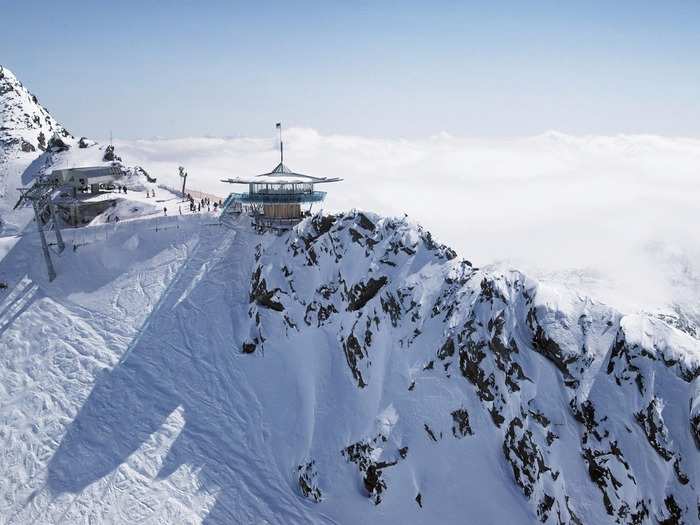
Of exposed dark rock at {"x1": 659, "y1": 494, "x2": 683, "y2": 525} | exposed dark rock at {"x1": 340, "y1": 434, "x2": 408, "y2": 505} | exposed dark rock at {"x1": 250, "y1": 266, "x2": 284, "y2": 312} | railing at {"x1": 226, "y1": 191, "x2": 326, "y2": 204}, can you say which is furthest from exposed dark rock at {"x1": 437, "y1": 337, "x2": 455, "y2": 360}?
railing at {"x1": 226, "y1": 191, "x2": 326, "y2": 204}

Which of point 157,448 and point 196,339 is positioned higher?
point 196,339

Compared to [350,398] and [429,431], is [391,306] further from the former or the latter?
[429,431]

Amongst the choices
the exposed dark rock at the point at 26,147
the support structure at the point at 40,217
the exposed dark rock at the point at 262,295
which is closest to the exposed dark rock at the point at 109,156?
the exposed dark rock at the point at 26,147

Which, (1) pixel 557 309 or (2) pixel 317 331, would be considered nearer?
(1) pixel 557 309

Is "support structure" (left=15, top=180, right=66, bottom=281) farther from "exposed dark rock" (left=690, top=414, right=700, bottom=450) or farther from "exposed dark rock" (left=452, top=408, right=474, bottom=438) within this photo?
"exposed dark rock" (left=690, top=414, right=700, bottom=450)

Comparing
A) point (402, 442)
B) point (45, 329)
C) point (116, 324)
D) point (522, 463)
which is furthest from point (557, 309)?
point (45, 329)

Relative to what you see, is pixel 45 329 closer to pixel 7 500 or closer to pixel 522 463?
pixel 7 500
